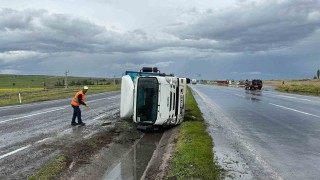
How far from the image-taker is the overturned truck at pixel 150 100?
1458 centimetres

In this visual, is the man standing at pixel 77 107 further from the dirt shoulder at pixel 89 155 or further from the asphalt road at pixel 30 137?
the dirt shoulder at pixel 89 155

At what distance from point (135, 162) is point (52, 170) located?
2.37 meters

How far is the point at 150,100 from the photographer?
48.1 feet

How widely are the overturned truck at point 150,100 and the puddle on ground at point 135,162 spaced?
107 cm

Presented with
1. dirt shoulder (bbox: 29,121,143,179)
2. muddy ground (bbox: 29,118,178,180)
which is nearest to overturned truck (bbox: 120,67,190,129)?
muddy ground (bbox: 29,118,178,180)

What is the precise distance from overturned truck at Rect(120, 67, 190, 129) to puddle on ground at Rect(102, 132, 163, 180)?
1.07 meters

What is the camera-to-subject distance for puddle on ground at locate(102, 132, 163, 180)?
8695 millimetres

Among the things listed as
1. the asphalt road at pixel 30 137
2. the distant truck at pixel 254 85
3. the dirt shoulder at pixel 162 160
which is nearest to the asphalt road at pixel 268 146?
the dirt shoulder at pixel 162 160

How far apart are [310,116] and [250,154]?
10.7m

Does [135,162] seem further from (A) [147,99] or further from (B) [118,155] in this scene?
(A) [147,99]

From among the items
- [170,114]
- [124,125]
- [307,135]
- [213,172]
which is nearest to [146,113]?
[170,114]

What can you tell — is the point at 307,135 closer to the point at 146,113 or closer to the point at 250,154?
the point at 250,154

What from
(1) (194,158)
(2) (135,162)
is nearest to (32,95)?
(2) (135,162)

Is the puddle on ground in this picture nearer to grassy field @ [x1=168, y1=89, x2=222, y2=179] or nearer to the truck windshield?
grassy field @ [x1=168, y1=89, x2=222, y2=179]
